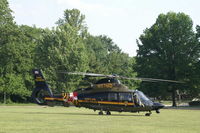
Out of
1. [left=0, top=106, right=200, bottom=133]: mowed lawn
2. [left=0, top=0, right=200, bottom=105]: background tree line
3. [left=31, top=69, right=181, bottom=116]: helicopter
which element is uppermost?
[left=0, top=0, right=200, bottom=105]: background tree line

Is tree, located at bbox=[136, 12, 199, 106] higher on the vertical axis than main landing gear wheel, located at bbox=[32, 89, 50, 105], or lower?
higher

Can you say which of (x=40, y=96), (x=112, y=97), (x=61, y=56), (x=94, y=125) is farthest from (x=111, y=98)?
(x=61, y=56)

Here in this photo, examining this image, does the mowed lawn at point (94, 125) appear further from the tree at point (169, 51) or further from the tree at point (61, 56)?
the tree at point (61, 56)

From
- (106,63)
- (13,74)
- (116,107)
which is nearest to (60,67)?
(13,74)

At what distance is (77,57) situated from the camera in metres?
87.9

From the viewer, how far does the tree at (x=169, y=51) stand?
2923 inches

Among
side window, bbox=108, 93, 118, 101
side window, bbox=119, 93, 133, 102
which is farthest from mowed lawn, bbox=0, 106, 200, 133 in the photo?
side window, bbox=108, 93, 118, 101

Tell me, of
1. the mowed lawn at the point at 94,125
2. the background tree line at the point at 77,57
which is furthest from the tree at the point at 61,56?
the mowed lawn at the point at 94,125

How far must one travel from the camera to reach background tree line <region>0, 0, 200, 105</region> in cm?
7450

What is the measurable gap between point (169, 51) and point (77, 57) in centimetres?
2193

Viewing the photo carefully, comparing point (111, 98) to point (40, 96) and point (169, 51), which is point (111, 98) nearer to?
point (40, 96)

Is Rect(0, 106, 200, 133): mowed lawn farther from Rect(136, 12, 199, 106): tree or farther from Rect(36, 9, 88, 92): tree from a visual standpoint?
Rect(36, 9, 88, 92): tree

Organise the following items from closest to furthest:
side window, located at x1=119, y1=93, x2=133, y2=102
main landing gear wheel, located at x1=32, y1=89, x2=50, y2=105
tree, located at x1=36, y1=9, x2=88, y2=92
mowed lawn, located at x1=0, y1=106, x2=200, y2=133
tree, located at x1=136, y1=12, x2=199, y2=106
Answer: mowed lawn, located at x1=0, y1=106, x2=200, y2=133
side window, located at x1=119, y1=93, x2=133, y2=102
main landing gear wheel, located at x1=32, y1=89, x2=50, y2=105
tree, located at x1=136, y1=12, x2=199, y2=106
tree, located at x1=36, y1=9, x2=88, y2=92

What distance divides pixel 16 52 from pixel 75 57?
1282 cm
